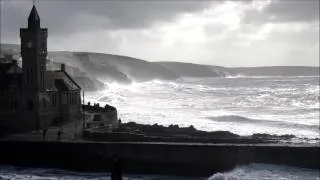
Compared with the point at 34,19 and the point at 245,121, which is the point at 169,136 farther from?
the point at 245,121

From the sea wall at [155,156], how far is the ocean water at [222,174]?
2.07ft

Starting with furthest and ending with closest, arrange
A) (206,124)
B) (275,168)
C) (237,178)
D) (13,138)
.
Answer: (206,124) < (13,138) < (275,168) < (237,178)

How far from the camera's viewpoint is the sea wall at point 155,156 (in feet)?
119

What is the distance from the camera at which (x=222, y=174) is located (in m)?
34.7

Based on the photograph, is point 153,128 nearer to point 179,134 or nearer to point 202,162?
point 179,134

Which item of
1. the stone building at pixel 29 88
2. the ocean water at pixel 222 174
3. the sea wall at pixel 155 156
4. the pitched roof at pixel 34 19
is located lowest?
the ocean water at pixel 222 174

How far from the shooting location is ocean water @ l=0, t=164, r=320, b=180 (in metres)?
33.9

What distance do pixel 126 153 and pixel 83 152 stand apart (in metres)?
2.80

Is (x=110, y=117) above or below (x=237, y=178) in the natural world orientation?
above

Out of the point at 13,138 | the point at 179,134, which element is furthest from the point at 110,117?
the point at 13,138

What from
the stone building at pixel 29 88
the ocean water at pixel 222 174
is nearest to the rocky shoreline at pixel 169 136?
the ocean water at pixel 222 174

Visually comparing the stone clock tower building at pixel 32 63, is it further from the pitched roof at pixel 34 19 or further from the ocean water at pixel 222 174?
the ocean water at pixel 222 174

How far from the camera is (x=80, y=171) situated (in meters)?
38.2

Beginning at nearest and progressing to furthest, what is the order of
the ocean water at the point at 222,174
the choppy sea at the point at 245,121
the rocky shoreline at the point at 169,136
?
the ocean water at the point at 222,174, the choppy sea at the point at 245,121, the rocky shoreline at the point at 169,136
